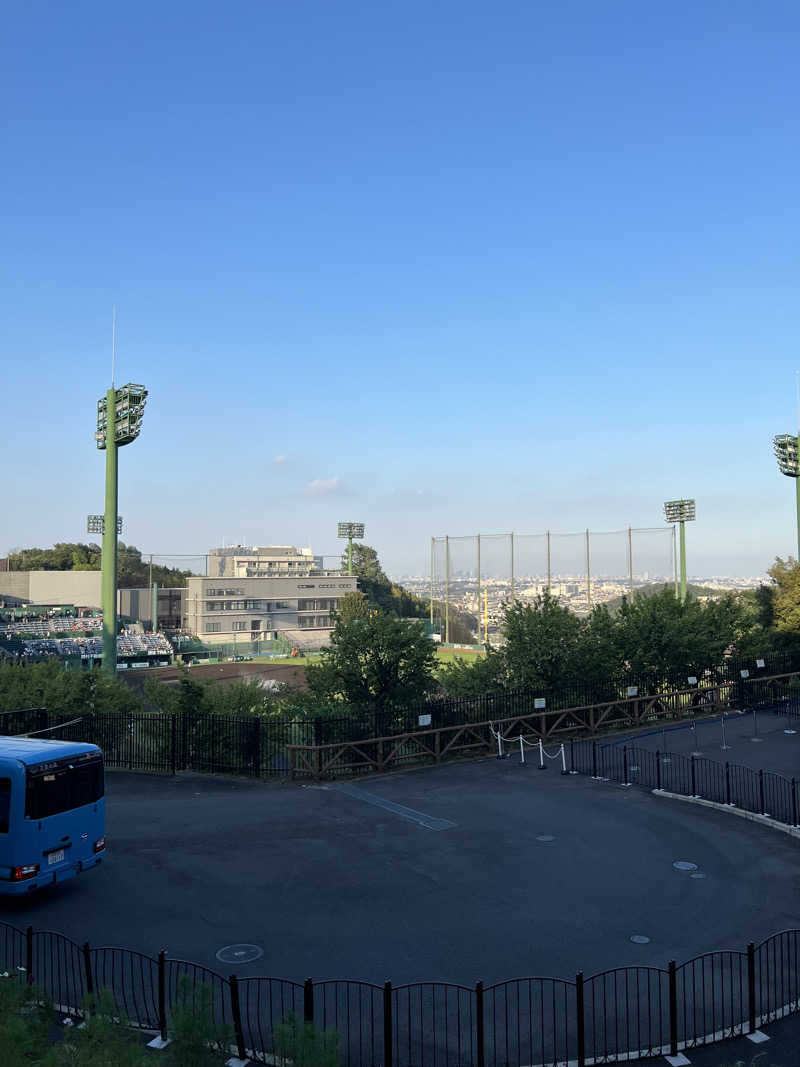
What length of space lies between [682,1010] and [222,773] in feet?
51.2

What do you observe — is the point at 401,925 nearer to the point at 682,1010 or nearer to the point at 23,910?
the point at 682,1010

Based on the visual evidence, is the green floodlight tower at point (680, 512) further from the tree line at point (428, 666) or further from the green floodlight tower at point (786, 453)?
the tree line at point (428, 666)

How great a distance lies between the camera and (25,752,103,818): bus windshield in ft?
40.5

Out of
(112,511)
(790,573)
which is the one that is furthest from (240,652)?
(790,573)

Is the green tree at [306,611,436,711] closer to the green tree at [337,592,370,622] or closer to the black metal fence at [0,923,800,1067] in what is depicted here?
the black metal fence at [0,923,800,1067]

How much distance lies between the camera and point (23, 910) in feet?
40.8

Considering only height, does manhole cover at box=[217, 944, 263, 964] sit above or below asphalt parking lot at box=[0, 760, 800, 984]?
above

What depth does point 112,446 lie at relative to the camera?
168 ft

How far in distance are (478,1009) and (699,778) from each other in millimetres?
15289

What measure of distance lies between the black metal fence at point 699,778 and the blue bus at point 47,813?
12.8 m

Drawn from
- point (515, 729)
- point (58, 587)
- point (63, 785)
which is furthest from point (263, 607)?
point (63, 785)

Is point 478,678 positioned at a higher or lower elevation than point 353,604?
lower

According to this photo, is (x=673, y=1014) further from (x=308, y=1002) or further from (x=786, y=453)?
(x=786, y=453)

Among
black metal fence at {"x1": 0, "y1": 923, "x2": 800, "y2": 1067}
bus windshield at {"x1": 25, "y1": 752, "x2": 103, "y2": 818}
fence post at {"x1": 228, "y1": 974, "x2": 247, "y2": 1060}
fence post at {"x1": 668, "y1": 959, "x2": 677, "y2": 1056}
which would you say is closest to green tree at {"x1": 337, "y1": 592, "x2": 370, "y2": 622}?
bus windshield at {"x1": 25, "y1": 752, "x2": 103, "y2": 818}
